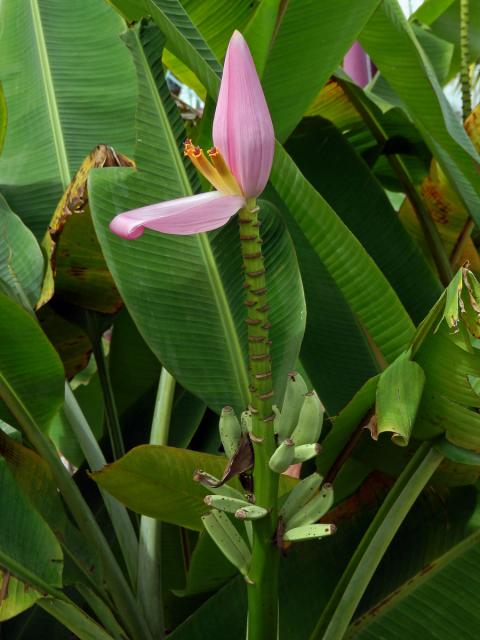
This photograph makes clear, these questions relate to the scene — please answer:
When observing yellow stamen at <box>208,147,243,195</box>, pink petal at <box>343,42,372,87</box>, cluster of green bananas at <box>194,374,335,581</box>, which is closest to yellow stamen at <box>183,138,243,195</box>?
yellow stamen at <box>208,147,243,195</box>

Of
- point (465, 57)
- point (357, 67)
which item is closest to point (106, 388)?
point (465, 57)

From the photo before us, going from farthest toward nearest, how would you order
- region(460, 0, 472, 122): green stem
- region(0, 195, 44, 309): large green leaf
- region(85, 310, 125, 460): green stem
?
region(460, 0, 472, 122): green stem < region(85, 310, 125, 460): green stem < region(0, 195, 44, 309): large green leaf

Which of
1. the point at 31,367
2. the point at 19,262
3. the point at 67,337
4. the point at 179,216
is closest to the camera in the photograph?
the point at 179,216

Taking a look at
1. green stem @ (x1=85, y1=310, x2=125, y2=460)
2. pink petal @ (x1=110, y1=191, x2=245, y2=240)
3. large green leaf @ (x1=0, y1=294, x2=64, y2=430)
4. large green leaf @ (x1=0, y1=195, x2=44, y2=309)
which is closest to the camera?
pink petal @ (x1=110, y1=191, x2=245, y2=240)

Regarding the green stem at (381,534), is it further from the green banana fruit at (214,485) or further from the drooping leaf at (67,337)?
the drooping leaf at (67,337)

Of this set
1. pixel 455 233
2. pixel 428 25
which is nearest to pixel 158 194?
pixel 455 233

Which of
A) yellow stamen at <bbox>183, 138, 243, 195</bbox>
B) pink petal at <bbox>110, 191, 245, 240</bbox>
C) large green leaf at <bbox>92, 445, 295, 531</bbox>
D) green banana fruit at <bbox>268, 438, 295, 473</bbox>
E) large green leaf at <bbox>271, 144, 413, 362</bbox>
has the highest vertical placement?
yellow stamen at <bbox>183, 138, 243, 195</bbox>

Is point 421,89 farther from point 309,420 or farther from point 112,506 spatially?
point 112,506

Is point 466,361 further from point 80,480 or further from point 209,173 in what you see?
point 80,480

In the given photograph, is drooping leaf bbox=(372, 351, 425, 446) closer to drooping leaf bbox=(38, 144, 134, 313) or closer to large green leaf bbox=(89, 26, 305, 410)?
large green leaf bbox=(89, 26, 305, 410)
